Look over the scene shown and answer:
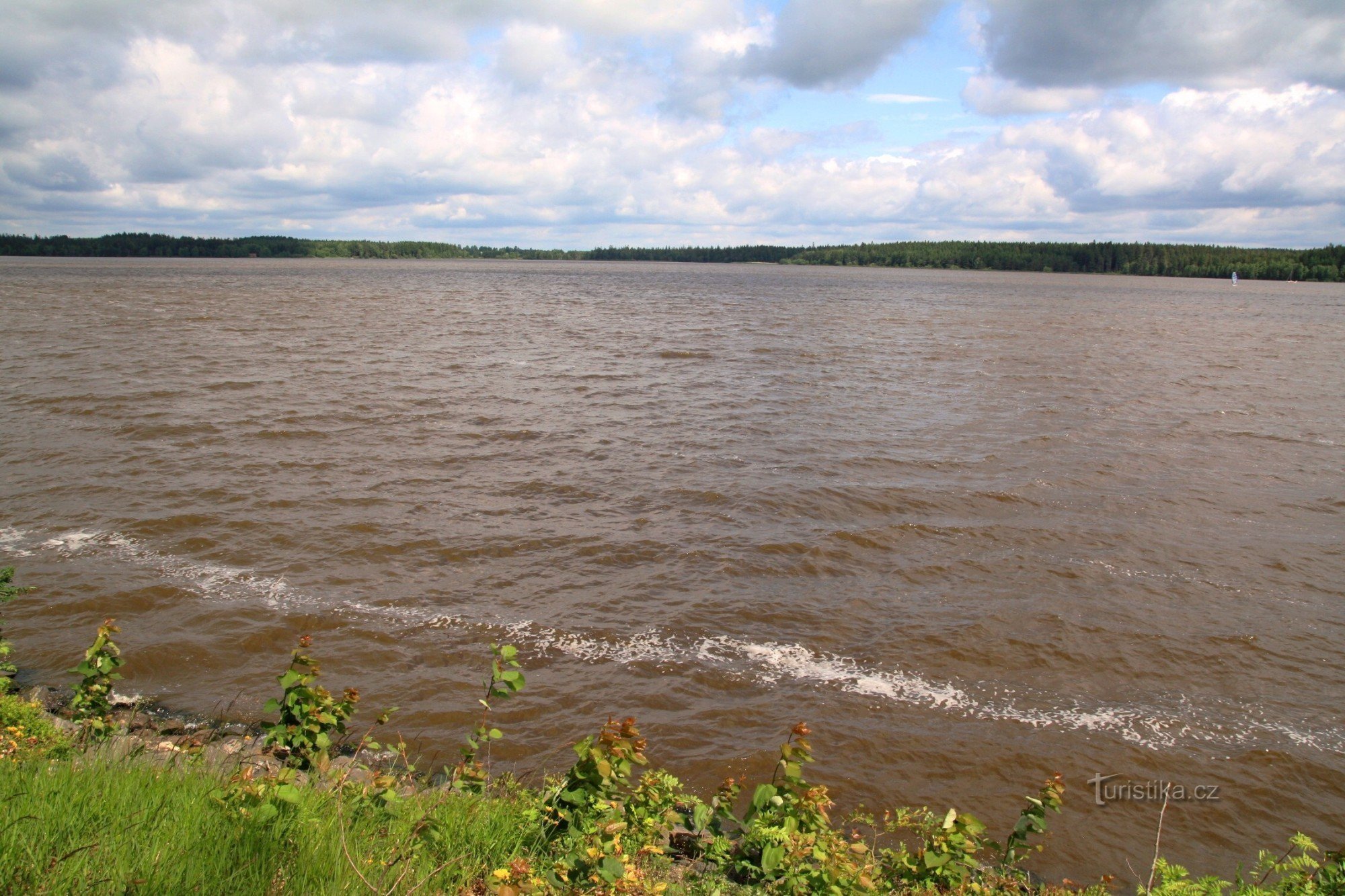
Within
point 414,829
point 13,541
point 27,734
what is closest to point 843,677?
point 414,829

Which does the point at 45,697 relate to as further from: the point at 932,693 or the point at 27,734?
the point at 932,693

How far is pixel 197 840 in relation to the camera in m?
3.44

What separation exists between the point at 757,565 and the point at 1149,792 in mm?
5157

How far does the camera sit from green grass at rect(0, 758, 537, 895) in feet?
10.4

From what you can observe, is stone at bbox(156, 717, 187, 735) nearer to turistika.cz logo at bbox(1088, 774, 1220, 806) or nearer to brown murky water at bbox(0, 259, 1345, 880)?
brown murky water at bbox(0, 259, 1345, 880)

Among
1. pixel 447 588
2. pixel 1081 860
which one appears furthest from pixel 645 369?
pixel 1081 860

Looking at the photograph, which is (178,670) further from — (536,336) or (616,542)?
(536,336)

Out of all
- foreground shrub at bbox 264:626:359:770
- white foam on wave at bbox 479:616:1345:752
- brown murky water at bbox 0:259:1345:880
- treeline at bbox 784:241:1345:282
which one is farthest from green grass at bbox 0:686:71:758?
treeline at bbox 784:241:1345:282

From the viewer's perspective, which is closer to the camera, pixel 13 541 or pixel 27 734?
pixel 27 734

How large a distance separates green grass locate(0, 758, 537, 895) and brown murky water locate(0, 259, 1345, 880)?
267 centimetres

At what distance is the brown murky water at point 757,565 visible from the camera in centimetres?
699

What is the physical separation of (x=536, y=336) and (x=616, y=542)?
27804 millimetres

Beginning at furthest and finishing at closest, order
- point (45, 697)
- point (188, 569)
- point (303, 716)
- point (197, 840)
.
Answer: point (188, 569) < point (45, 697) < point (303, 716) < point (197, 840)

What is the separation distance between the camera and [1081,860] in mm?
5695
